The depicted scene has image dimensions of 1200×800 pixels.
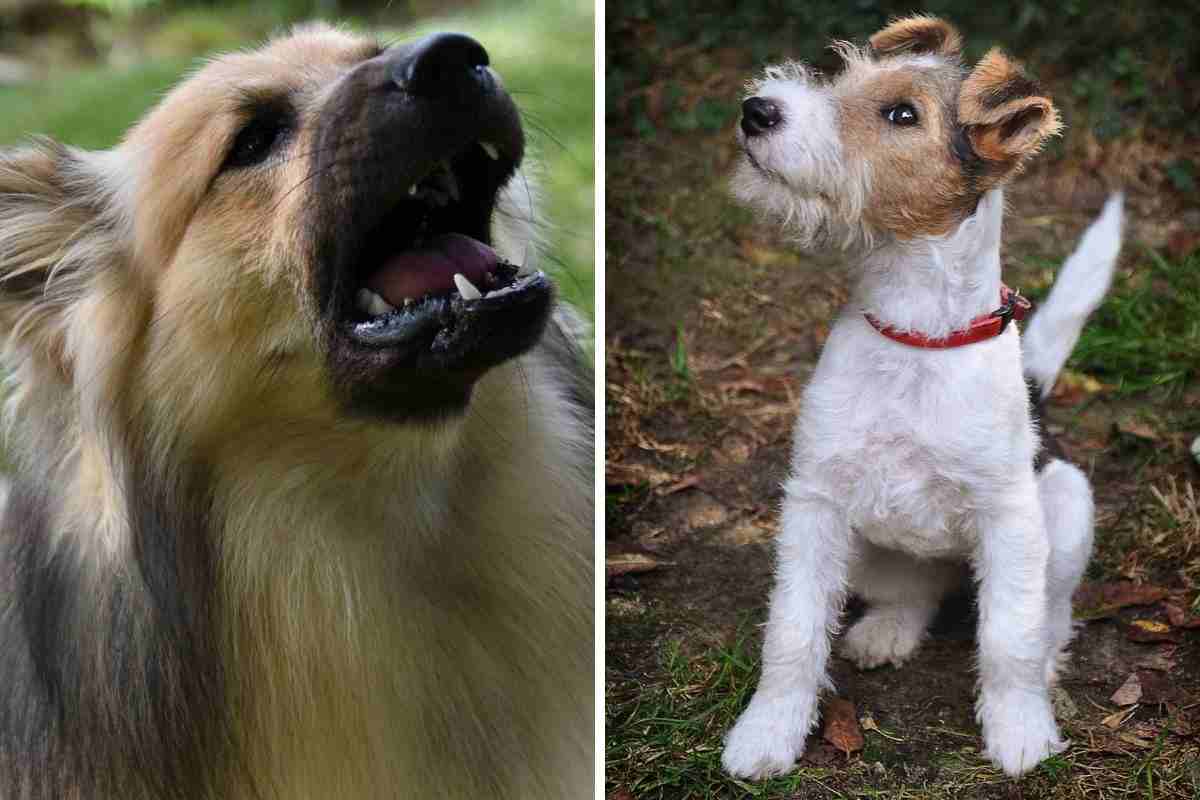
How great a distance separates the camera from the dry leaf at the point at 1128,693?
7.23ft

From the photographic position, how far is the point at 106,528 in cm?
198

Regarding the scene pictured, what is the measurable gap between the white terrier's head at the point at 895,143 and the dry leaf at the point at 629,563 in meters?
0.75

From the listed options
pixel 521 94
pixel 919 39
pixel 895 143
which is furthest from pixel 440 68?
pixel 919 39

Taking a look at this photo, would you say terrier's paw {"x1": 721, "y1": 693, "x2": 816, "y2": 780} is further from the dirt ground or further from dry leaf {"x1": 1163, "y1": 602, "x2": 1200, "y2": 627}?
dry leaf {"x1": 1163, "y1": 602, "x2": 1200, "y2": 627}

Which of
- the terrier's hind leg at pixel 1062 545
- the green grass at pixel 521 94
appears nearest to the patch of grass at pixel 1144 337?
the terrier's hind leg at pixel 1062 545

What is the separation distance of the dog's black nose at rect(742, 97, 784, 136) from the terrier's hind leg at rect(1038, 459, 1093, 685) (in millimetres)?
745

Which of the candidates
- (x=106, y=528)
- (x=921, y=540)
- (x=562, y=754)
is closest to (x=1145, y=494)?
(x=921, y=540)

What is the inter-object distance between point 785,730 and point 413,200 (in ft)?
3.37

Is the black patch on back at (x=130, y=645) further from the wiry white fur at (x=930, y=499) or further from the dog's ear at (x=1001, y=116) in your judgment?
the dog's ear at (x=1001, y=116)

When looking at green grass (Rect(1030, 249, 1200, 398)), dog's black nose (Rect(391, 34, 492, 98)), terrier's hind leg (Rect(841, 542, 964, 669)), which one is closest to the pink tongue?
dog's black nose (Rect(391, 34, 492, 98))

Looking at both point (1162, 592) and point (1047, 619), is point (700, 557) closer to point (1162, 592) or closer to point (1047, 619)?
point (1047, 619)

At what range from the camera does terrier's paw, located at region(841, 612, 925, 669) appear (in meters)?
2.26

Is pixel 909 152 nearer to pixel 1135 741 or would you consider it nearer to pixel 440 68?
pixel 440 68

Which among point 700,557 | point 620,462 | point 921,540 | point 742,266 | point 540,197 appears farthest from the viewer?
point 742,266
